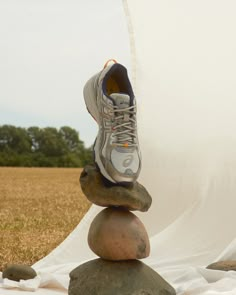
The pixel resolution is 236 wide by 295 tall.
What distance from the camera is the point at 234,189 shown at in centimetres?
502

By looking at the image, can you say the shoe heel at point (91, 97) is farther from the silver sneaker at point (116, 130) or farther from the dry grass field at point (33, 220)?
the dry grass field at point (33, 220)

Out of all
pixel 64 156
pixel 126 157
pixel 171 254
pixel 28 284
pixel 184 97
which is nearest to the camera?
pixel 126 157

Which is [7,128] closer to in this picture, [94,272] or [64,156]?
[64,156]

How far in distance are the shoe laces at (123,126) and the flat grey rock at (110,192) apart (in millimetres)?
208

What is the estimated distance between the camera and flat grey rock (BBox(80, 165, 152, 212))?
10.5 ft

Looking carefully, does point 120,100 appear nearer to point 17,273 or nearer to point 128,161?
point 128,161

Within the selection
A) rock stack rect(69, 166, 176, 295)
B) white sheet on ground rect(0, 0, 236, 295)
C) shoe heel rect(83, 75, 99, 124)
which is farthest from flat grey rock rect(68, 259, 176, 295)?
white sheet on ground rect(0, 0, 236, 295)

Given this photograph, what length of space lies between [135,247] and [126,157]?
0.46 meters

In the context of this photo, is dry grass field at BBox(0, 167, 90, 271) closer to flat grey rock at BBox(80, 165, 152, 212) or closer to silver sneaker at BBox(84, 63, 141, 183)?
flat grey rock at BBox(80, 165, 152, 212)

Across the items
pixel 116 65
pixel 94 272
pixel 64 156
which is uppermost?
pixel 116 65

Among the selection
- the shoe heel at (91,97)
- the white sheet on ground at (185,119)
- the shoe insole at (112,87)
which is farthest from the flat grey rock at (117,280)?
the white sheet on ground at (185,119)

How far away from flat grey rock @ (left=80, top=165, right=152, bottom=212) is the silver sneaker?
1.9 inches

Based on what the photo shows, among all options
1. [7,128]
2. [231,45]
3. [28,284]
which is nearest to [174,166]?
[231,45]

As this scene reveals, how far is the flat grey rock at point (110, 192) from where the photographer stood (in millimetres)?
3188
